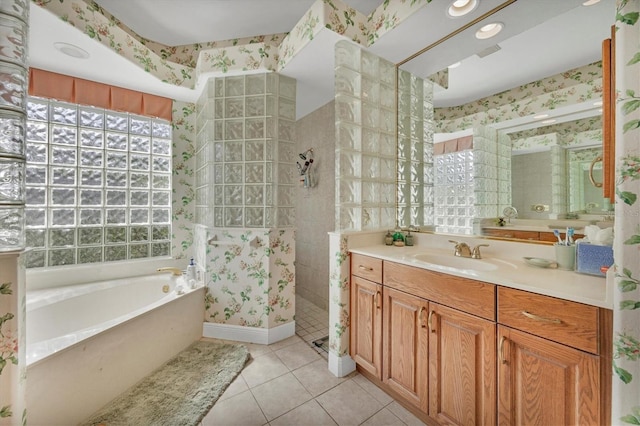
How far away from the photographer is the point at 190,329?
2.00 meters

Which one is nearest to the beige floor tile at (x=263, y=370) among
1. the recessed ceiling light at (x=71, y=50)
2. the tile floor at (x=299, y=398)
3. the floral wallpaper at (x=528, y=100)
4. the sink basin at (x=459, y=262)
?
the tile floor at (x=299, y=398)

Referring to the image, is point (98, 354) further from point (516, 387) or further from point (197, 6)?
point (197, 6)

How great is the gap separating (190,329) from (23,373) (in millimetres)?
1100

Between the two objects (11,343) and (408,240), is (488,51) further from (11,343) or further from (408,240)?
(11,343)

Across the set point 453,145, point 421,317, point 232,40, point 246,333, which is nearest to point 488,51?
point 453,145

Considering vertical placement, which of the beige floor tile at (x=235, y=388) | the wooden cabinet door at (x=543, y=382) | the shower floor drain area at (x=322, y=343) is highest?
the wooden cabinet door at (x=543, y=382)

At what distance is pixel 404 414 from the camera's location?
1.33 m

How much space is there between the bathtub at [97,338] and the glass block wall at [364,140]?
4.84 ft

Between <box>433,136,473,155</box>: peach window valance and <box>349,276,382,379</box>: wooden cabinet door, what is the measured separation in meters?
1.10

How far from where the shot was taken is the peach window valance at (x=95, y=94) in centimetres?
202

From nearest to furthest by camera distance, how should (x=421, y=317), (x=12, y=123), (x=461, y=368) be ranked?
(x=12, y=123) < (x=461, y=368) < (x=421, y=317)

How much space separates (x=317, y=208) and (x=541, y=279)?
2208mm

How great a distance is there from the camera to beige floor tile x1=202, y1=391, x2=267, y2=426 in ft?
4.21

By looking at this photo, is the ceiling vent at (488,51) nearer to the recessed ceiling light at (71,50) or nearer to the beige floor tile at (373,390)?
the beige floor tile at (373,390)
